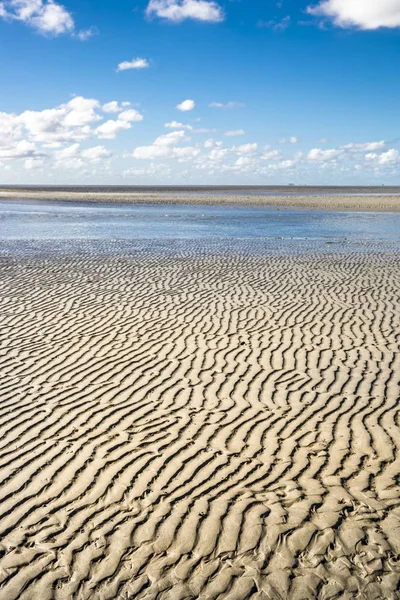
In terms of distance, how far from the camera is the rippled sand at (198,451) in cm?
446

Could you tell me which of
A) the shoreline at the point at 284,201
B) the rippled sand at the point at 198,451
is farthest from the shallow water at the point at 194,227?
the rippled sand at the point at 198,451

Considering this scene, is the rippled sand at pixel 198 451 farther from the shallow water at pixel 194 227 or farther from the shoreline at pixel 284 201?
the shoreline at pixel 284 201

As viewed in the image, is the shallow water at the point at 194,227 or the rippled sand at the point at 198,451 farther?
the shallow water at the point at 194,227

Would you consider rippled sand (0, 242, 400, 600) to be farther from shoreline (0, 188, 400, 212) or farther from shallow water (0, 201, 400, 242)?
shoreline (0, 188, 400, 212)

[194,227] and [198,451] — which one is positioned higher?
[194,227]

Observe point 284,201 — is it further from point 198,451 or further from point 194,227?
point 198,451

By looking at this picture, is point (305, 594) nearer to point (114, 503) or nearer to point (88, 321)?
point (114, 503)

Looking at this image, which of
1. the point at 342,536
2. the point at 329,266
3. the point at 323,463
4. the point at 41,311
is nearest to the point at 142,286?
the point at 41,311

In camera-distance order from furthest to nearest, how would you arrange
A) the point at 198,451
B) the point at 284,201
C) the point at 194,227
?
the point at 284,201
the point at 194,227
the point at 198,451

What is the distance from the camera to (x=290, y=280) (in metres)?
16.2

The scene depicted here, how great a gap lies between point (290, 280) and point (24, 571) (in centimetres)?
1292

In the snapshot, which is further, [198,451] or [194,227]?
[194,227]

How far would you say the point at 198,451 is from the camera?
6242 millimetres

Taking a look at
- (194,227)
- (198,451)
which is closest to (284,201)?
(194,227)
